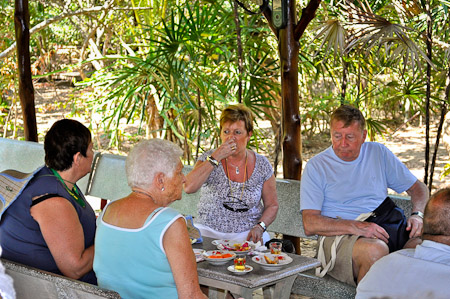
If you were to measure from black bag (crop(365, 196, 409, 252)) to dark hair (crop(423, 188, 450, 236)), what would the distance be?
1.20 m

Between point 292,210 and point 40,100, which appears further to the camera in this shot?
point 40,100

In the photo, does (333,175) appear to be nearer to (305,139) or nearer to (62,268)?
(62,268)

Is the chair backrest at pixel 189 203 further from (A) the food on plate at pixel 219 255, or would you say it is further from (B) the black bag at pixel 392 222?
(A) the food on plate at pixel 219 255

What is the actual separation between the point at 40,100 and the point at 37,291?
14.8 metres

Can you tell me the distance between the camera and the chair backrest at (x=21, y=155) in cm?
581

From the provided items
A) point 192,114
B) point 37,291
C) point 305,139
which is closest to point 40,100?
point 305,139

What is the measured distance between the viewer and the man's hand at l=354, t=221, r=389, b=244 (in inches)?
130

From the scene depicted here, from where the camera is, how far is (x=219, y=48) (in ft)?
17.5

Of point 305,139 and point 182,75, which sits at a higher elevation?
point 182,75

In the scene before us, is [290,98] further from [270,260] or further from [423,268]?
[423,268]

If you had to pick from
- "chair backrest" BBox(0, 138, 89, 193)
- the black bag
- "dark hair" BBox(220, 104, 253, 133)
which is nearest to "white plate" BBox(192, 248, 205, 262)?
the black bag

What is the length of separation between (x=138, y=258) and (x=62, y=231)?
0.53 meters

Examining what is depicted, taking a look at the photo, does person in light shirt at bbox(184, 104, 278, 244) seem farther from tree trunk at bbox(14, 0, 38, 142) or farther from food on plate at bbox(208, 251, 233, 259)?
Result: tree trunk at bbox(14, 0, 38, 142)

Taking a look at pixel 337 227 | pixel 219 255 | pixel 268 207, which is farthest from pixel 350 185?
pixel 219 255
